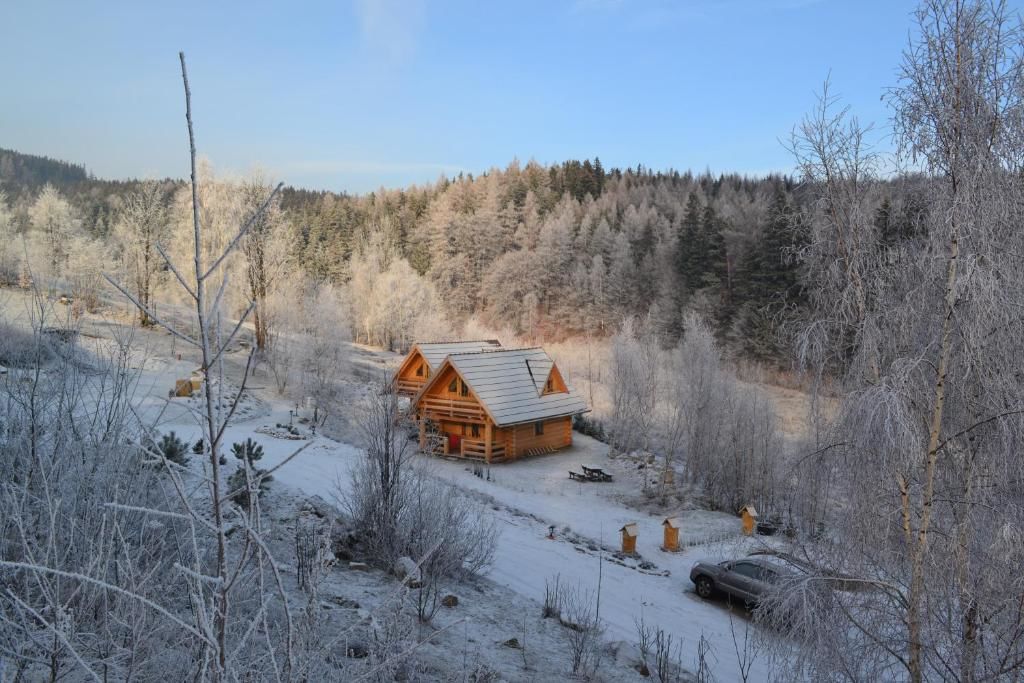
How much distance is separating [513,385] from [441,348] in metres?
4.89

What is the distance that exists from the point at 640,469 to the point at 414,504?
17064 millimetres

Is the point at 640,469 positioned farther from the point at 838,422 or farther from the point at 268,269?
the point at 268,269

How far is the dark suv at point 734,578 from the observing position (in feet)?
42.6

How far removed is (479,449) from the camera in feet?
87.1

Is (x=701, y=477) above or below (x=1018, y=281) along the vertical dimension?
below

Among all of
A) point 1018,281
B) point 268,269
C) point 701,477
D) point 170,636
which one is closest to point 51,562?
point 170,636

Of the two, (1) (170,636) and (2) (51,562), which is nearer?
(2) (51,562)

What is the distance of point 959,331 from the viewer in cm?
554

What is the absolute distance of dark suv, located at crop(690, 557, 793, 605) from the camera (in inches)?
511

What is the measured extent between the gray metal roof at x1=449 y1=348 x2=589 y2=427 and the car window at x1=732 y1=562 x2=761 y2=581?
12.9m

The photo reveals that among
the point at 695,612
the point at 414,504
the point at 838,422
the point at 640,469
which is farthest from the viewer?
the point at 640,469

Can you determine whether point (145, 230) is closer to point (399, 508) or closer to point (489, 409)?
point (489, 409)

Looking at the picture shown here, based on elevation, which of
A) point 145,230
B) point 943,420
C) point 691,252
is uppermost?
point 691,252

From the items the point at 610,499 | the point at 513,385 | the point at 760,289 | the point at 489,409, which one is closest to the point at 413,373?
the point at 513,385
